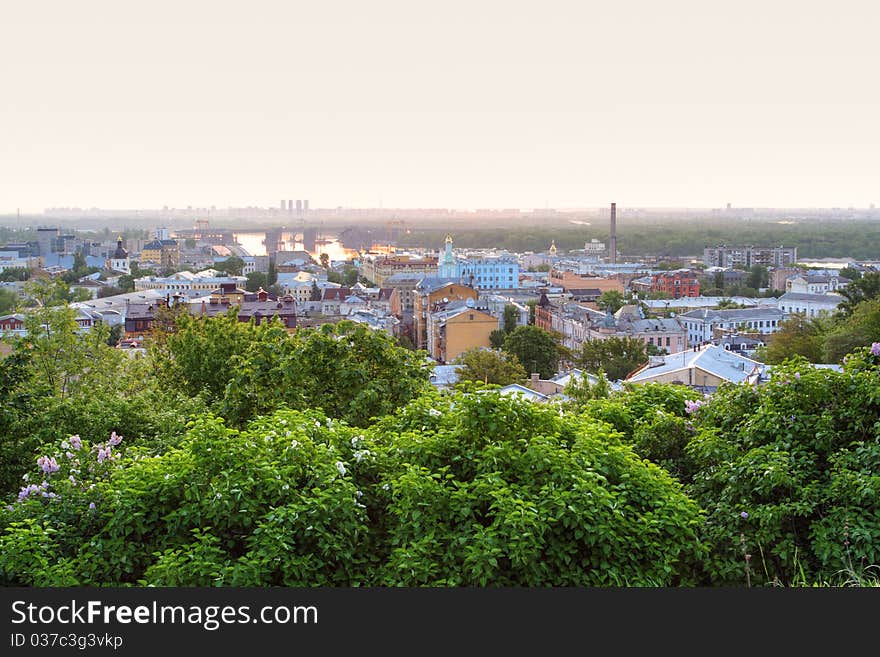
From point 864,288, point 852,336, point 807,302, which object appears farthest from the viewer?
point 807,302

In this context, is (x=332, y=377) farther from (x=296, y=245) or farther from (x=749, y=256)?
(x=296, y=245)

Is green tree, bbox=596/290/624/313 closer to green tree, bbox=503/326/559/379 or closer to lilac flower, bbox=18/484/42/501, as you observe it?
green tree, bbox=503/326/559/379

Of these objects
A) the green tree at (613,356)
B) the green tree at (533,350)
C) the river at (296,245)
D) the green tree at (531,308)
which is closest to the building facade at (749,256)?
the river at (296,245)

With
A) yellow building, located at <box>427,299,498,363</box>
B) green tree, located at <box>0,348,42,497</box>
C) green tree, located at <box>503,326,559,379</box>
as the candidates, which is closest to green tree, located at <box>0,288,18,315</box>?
yellow building, located at <box>427,299,498,363</box>

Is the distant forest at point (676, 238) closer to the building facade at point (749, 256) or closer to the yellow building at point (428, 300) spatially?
the building facade at point (749, 256)

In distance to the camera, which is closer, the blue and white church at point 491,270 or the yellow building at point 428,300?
the yellow building at point 428,300

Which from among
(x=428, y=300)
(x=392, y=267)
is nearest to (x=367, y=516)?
(x=428, y=300)
